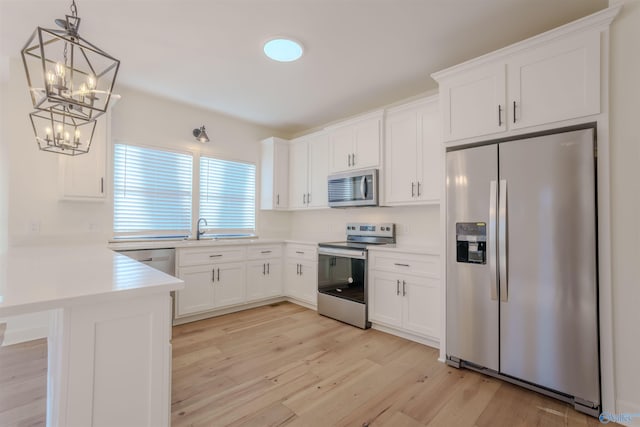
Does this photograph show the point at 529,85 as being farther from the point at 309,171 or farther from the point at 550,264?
the point at 309,171

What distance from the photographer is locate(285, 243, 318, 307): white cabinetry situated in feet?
13.1

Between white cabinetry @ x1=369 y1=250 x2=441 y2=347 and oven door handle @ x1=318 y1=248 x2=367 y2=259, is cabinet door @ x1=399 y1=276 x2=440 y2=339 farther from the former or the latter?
oven door handle @ x1=318 y1=248 x2=367 y2=259

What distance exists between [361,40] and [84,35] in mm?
2272

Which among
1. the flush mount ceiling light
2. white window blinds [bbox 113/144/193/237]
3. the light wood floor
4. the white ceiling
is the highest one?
the white ceiling

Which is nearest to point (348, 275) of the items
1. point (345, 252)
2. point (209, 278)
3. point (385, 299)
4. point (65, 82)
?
point (345, 252)

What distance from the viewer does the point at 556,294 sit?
2.00 m

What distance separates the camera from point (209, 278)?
3.66m

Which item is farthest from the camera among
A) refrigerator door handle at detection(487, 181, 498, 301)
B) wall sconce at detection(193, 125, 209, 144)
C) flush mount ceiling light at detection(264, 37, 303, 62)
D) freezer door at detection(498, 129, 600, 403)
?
wall sconce at detection(193, 125, 209, 144)

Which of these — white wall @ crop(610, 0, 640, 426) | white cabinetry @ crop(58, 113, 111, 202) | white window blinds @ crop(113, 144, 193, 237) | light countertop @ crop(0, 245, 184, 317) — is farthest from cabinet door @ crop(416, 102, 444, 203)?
white cabinetry @ crop(58, 113, 111, 202)

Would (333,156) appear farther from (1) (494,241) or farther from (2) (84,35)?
(2) (84,35)

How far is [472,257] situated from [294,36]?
230 cm

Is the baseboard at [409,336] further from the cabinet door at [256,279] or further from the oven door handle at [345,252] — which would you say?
the cabinet door at [256,279]

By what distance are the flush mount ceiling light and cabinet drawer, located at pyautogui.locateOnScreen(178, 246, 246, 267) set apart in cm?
228

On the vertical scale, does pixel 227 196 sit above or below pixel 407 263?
above
